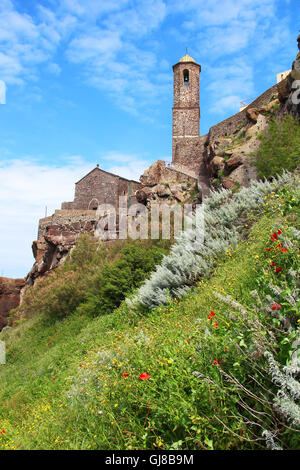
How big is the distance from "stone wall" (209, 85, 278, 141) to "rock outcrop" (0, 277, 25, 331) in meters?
19.2

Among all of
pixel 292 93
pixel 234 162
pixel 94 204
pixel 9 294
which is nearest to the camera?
pixel 292 93

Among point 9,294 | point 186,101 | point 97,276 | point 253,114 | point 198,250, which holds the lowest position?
point 9,294

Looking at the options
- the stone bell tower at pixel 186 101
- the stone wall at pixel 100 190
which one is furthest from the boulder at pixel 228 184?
the stone bell tower at pixel 186 101

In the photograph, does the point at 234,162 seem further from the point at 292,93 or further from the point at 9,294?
the point at 9,294

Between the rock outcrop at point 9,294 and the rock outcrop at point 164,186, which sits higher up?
the rock outcrop at point 164,186

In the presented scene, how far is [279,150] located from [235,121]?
16201 millimetres

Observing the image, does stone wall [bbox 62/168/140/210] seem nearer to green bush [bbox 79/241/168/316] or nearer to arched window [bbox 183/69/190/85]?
arched window [bbox 183/69/190/85]

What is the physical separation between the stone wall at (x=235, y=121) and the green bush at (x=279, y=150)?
10316 millimetres

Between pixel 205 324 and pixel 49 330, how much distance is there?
29.6ft

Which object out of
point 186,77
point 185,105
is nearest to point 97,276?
point 185,105

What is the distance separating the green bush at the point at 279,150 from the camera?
445 inches

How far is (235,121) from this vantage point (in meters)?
26.6

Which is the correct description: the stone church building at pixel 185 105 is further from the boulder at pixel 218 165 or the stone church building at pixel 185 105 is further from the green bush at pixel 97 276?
the green bush at pixel 97 276
